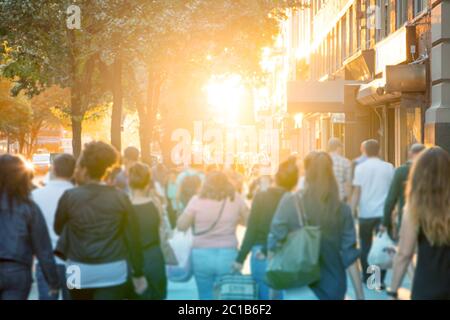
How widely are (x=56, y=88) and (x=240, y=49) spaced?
20.7m

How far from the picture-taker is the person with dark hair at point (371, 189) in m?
10.5

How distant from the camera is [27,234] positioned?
6.18 meters

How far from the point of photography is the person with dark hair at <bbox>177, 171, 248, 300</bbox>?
293 inches

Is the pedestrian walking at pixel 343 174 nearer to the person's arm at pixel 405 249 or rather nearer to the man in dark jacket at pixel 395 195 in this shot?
the man in dark jacket at pixel 395 195

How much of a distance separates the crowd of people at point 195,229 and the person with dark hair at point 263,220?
10mm

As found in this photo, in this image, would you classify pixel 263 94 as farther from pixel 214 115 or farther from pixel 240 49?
pixel 240 49

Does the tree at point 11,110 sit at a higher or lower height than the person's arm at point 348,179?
higher

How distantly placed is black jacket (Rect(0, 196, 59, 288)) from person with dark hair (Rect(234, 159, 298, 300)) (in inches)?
78.5

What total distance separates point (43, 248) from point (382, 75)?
2071 centimetres

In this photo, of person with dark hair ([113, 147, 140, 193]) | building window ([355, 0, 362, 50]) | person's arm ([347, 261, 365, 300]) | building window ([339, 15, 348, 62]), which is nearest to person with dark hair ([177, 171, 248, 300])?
person's arm ([347, 261, 365, 300])

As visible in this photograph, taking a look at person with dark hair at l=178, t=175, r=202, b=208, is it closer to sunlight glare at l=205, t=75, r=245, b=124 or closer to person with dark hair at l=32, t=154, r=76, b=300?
person with dark hair at l=32, t=154, r=76, b=300

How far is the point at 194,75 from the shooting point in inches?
1344

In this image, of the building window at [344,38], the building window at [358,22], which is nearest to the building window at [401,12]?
the building window at [358,22]

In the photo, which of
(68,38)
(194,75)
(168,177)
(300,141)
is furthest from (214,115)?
(168,177)
